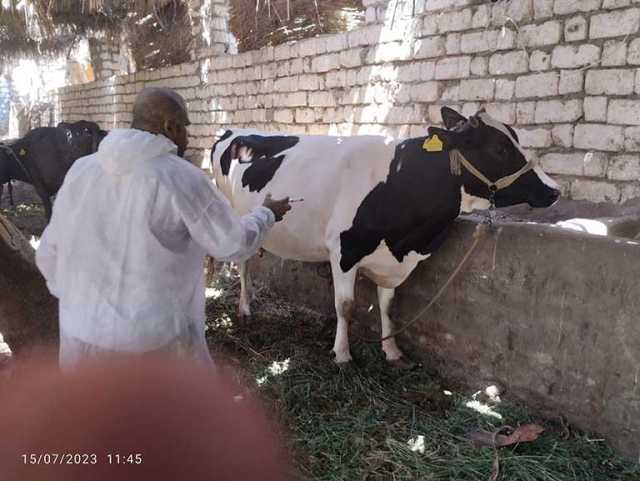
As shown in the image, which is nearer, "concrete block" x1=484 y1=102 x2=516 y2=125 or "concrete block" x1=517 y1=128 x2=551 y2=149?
"concrete block" x1=517 y1=128 x2=551 y2=149

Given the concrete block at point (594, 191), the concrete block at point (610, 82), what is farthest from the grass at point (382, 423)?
the concrete block at point (610, 82)

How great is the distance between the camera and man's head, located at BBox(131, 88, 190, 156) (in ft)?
7.41

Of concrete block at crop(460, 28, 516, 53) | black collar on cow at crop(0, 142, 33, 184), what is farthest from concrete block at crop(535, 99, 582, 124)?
black collar on cow at crop(0, 142, 33, 184)

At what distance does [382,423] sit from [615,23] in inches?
139

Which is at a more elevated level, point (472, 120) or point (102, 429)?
point (472, 120)

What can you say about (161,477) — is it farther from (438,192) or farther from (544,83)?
(544,83)

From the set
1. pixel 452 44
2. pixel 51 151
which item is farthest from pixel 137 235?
pixel 51 151

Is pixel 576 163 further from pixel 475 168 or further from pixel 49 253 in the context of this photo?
pixel 49 253

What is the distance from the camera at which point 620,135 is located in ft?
15.6

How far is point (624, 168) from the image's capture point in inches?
188

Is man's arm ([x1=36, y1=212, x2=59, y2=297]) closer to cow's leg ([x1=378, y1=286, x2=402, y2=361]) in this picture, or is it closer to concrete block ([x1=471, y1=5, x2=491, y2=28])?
cow's leg ([x1=378, y1=286, x2=402, y2=361])

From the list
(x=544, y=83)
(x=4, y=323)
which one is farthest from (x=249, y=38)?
(x=4, y=323)

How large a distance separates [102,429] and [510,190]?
2.82m

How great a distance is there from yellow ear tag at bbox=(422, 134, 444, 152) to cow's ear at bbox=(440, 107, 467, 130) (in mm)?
214
